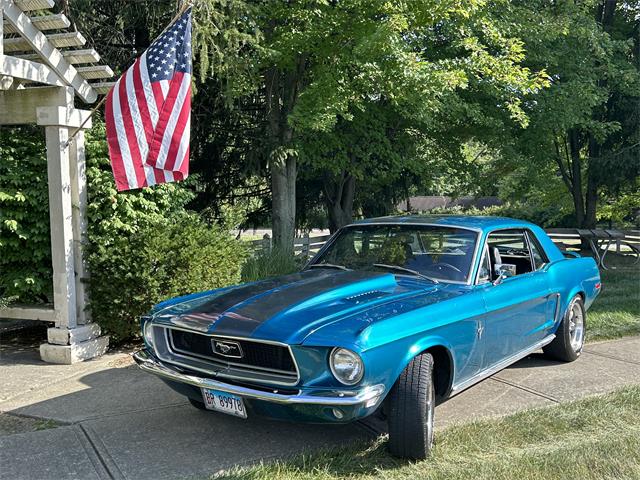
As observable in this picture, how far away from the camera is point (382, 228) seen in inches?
212

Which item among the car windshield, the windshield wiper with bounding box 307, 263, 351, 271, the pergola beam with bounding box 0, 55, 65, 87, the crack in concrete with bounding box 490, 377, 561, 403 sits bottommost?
the crack in concrete with bounding box 490, 377, 561, 403

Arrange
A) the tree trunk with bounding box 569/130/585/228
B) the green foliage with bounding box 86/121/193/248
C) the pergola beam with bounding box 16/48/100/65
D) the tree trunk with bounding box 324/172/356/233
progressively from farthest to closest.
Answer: the tree trunk with bounding box 569/130/585/228 → the tree trunk with bounding box 324/172/356/233 → the green foliage with bounding box 86/121/193/248 → the pergola beam with bounding box 16/48/100/65

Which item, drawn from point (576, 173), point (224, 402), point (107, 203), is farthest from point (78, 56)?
point (576, 173)

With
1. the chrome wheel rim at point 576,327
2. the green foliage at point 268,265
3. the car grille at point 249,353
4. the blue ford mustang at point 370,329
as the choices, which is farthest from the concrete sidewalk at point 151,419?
the green foliage at point 268,265

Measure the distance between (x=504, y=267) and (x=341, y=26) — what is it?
6.17m

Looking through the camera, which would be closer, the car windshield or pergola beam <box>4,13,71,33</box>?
the car windshield

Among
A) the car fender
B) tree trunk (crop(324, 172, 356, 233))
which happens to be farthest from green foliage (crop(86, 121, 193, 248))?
tree trunk (crop(324, 172, 356, 233))

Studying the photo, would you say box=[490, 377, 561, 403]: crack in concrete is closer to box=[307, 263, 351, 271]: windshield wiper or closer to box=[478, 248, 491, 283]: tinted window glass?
box=[478, 248, 491, 283]: tinted window glass

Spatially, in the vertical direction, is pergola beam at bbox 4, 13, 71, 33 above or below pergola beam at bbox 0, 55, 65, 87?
above

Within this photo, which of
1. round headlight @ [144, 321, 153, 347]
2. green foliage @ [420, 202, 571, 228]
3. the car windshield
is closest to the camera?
round headlight @ [144, 321, 153, 347]

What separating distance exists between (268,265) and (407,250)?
178 inches

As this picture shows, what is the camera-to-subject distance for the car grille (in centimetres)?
359

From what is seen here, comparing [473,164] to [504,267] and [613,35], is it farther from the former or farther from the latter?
[504,267]

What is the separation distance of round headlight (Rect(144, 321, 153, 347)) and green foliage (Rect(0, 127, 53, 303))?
2.83 m
